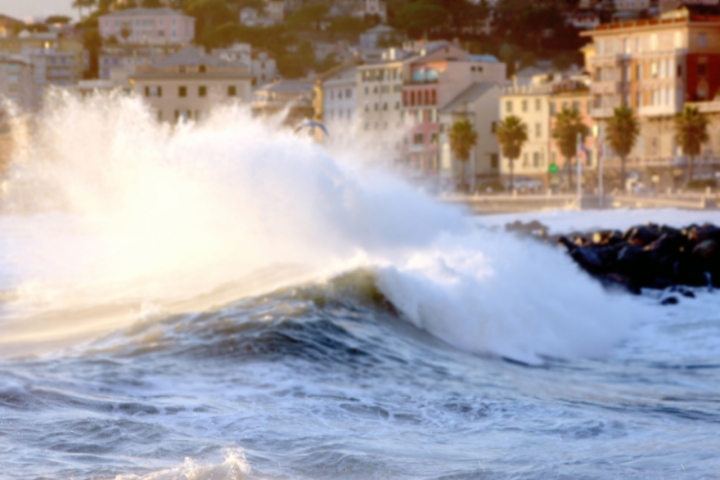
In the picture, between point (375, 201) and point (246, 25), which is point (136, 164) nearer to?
point (375, 201)

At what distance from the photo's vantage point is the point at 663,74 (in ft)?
258

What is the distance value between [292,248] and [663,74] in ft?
191

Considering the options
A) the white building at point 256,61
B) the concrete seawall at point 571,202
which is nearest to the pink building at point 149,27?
the white building at point 256,61

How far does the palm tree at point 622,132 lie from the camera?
75.1m

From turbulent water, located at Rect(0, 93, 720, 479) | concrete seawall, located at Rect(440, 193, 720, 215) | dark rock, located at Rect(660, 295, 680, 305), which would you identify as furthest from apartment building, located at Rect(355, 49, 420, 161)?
dark rock, located at Rect(660, 295, 680, 305)

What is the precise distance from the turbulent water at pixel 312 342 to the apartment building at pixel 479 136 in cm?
5867

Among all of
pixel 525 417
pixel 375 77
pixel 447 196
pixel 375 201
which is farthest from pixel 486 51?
pixel 525 417

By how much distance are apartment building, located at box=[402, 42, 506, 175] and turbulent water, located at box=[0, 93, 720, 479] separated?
62424 mm

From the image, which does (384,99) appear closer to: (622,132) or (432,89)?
(432,89)

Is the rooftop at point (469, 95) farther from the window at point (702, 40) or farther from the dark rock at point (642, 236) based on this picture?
the dark rock at point (642, 236)

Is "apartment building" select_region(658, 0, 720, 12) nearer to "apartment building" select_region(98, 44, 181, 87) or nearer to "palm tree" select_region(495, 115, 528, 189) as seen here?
"palm tree" select_region(495, 115, 528, 189)

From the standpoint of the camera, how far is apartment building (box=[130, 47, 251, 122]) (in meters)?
87.7

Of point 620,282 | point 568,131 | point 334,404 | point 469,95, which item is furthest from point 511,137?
point 334,404

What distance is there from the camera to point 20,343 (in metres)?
16.7
